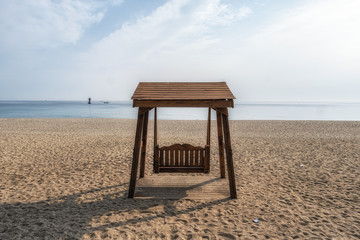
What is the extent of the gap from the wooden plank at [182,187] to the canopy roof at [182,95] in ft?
7.87

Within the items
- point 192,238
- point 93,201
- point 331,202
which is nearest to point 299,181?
point 331,202

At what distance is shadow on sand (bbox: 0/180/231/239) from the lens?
420cm

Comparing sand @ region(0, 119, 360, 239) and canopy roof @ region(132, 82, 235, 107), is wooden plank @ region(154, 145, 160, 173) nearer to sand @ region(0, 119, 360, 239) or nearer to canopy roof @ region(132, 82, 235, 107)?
sand @ region(0, 119, 360, 239)

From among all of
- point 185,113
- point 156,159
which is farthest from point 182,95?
point 185,113

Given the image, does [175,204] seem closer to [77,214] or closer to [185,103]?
[77,214]

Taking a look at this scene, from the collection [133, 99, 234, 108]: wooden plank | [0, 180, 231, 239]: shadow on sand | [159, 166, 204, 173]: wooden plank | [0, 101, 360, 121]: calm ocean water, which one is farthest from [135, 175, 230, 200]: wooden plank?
[0, 101, 360, 121]: calm ocean water

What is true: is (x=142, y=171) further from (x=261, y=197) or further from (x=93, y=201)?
(x=261, y=197)

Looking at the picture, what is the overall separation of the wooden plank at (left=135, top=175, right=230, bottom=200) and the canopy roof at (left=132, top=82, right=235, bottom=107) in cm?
240

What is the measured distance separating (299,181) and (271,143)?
22.1 feet

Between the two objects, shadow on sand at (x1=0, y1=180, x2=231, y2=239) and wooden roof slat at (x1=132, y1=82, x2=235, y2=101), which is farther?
wooden roof slat at (x1=132, y1=82, x2=235, y2=101)

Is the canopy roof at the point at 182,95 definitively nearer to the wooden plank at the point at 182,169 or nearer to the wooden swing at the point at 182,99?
the wooden swing at the point at 182,99

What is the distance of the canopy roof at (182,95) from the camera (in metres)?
5.21

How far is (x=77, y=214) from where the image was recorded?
489 cm

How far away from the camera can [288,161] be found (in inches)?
378
